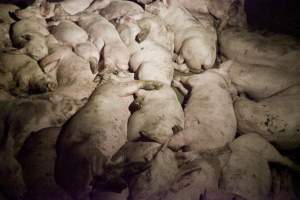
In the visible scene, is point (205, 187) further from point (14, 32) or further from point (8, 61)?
point (14, 32)

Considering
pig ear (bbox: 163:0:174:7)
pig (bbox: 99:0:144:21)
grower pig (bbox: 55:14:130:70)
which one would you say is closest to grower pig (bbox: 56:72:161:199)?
grower pig (bbox: 55:14:130:70)

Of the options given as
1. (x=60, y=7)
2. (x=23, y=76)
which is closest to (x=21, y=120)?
(x=23, y=76)

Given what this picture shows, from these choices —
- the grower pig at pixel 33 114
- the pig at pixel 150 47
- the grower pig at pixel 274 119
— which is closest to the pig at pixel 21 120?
the grower pig at pixel 33 114

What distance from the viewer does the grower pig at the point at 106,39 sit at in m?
5.43

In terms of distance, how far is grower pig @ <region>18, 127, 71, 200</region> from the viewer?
3.38 m

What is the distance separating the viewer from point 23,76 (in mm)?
5125

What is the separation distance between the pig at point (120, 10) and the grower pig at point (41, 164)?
3450 mm

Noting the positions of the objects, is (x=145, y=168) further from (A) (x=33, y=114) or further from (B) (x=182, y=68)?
(B) (x=182, y=68)

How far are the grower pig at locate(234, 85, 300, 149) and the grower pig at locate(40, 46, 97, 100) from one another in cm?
245

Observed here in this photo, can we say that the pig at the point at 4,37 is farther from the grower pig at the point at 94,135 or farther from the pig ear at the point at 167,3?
the pig ear at the point at 167,3

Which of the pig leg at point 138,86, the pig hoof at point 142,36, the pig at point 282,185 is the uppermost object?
the pig hoof at point 142,36

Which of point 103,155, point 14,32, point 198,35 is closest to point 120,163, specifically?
point 103,155

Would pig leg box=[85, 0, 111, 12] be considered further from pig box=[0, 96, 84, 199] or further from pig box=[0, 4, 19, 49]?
pig box=[0, 96, 84, 199]

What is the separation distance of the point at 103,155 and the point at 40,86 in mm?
2047
